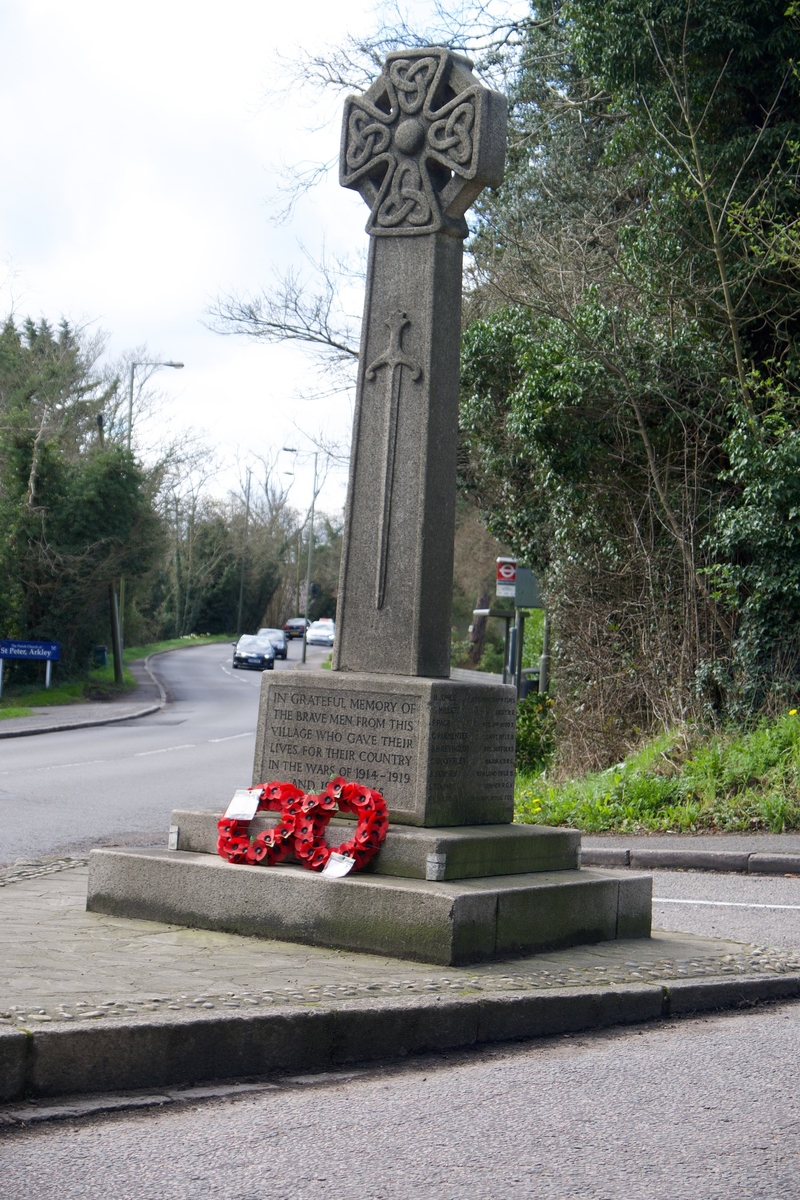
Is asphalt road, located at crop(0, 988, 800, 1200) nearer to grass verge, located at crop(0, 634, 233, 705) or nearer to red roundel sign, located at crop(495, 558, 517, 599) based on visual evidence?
red roundel sign, located at crop(495, 558, 517, 599)

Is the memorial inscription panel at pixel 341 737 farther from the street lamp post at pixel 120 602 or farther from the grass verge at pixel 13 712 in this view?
the street lamp post at pixel 120 602

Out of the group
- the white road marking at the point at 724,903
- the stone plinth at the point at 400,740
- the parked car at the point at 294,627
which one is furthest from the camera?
the parked car at the point at 294,627

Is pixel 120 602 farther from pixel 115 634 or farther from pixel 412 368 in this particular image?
pixel 412 368

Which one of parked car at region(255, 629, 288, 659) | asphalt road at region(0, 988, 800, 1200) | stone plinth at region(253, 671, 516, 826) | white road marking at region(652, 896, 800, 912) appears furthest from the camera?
parked car at region(255, 629, 288, 659)

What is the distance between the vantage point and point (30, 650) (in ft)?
116

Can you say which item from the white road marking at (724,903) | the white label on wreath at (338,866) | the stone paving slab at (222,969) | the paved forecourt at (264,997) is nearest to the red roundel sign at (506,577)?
the white road marking at (724,903)

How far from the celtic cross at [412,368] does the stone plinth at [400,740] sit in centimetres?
37

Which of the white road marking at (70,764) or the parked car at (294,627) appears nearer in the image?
the white road marking at (70,764)

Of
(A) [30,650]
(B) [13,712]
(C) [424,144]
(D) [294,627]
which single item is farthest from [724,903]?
(D) [294,627]

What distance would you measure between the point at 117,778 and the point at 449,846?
1286cm

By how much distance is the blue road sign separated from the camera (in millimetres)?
34844

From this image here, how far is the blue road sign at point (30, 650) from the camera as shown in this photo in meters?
34.8

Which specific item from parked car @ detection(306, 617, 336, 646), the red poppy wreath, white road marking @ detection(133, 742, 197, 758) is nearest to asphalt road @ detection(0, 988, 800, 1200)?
the red poppy wreath

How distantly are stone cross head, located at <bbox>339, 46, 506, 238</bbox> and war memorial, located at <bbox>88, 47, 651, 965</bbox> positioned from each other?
0.01 m
